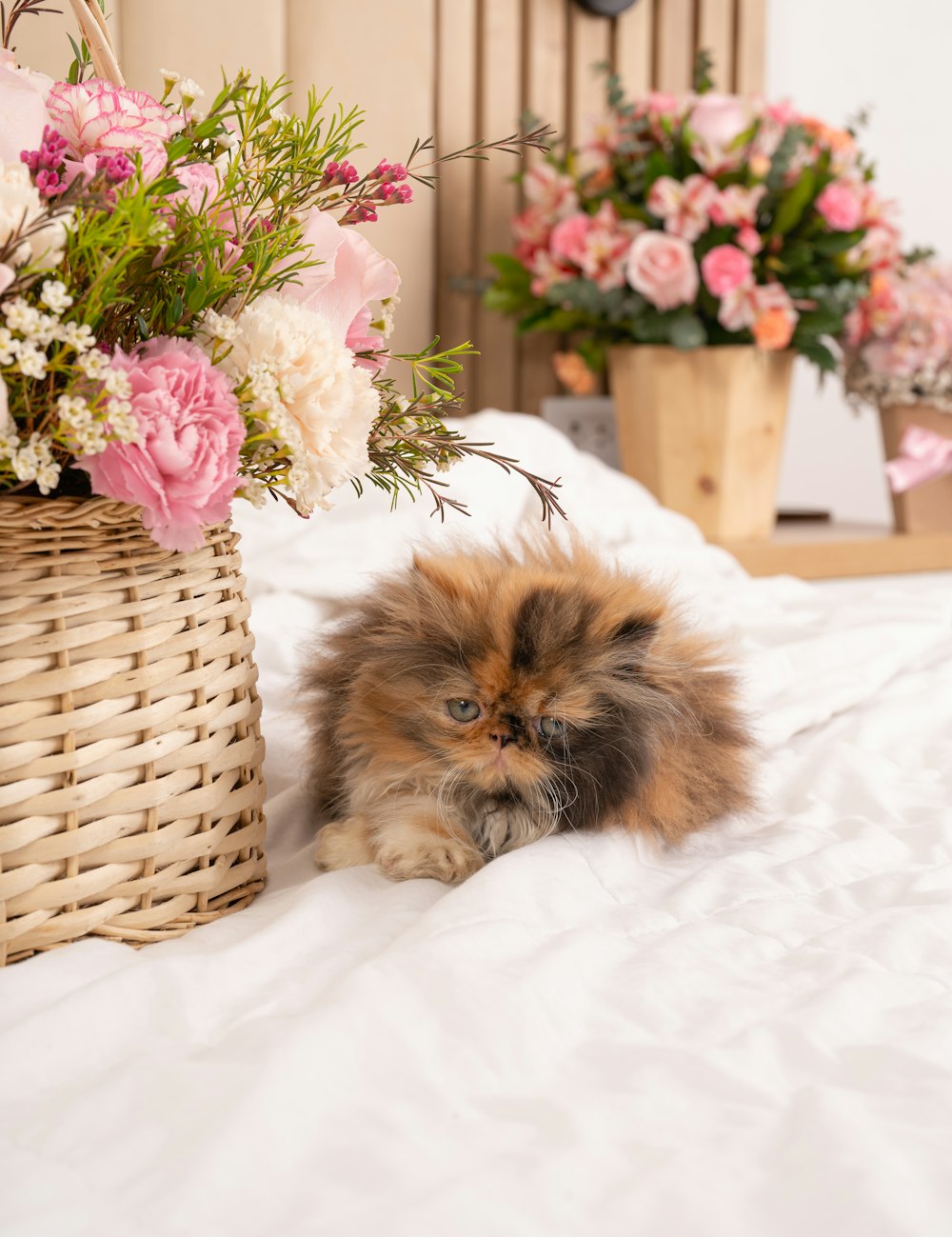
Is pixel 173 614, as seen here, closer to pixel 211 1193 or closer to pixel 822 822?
pixel 211 1193

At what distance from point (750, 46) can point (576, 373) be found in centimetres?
106

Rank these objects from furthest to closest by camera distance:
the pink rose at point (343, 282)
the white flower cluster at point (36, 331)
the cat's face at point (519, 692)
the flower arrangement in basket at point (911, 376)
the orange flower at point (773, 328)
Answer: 1. the flower arrangement in basket at point (911, 376)
2. the orange flower at point (773, 328)
3. the cat's face at point (519, 692)
4. the pink rose at point (343, 282)
5. the white flower cluster at point (36, 331)

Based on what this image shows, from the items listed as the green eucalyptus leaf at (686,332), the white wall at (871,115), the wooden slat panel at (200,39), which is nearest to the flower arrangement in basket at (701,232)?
the green eucalyptus leaf at (686,332)

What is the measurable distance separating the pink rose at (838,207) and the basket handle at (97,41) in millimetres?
1802

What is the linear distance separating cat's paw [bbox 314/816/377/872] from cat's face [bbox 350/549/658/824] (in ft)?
0.27

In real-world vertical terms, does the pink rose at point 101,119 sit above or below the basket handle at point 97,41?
below

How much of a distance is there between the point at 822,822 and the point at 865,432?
271 cm

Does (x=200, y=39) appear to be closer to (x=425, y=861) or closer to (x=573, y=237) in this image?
(x=573, y=237)

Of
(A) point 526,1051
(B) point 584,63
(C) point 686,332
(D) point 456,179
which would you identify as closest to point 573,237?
(C) point 686,332

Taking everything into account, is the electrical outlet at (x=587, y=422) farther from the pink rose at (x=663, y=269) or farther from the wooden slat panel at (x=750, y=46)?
the wooden slat panel at (x=750, y=46)

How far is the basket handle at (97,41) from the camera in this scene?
30.8 inches

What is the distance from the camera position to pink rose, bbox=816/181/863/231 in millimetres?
2277

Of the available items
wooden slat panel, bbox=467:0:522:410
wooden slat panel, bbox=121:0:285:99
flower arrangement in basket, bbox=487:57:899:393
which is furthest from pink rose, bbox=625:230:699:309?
wooden slat panel, bbox=121:0:285:99

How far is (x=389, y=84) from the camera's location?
2.44 meters
